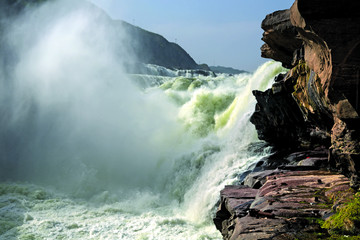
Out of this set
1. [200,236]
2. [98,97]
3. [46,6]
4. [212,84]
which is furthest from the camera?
[46,6]

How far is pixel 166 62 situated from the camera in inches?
3487

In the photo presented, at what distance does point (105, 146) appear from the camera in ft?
72.7

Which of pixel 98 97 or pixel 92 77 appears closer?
pixel 98 97

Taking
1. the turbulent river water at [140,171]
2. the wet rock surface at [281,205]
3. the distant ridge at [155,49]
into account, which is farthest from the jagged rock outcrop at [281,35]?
the distant ridge at [155,49]

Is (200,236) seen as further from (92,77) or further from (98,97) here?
(92,77)

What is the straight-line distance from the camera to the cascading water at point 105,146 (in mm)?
13359

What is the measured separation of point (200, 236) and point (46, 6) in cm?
3933

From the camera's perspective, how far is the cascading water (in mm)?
13359

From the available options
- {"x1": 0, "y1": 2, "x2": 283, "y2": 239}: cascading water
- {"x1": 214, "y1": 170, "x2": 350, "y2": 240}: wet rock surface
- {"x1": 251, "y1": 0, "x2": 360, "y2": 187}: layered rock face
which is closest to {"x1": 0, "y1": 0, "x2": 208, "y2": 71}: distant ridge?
{"x1": 0, "y1": 2, "x2": 283, "y2": 239}: cascading water

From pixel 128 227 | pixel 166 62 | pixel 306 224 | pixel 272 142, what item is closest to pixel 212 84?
pixel 272 142

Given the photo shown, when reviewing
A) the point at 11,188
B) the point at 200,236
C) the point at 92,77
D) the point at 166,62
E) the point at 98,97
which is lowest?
the point at 200,236

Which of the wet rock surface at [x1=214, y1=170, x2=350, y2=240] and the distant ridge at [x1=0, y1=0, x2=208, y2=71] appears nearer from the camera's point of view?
the wet rock surface at [x1=214, y1=170, x2=350, y2=240]

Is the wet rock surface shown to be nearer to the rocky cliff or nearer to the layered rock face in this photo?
the rocky cliff

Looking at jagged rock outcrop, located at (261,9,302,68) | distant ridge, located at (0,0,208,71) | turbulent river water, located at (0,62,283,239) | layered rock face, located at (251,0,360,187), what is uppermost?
distant ridge, located at (0,0,208,71)
